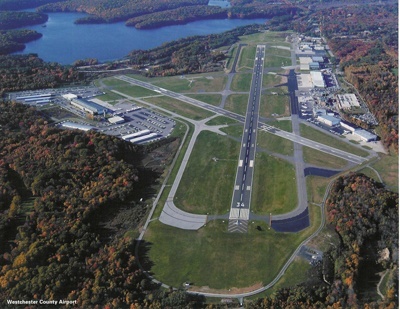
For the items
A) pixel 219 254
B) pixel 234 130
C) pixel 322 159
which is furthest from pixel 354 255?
pixel 234 130

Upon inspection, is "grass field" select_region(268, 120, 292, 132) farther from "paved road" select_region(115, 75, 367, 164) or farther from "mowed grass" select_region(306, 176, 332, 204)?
"mowed grass" select_region(306, 176, 332, 204)

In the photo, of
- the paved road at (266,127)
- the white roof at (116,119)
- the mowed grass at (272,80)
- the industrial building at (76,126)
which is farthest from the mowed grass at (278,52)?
the industrial building at (76,126)

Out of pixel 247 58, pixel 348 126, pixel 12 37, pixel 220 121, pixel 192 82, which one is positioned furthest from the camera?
pixel 12 37

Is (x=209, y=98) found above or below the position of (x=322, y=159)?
above

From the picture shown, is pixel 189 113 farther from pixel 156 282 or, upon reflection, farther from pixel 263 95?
pixel 156 282

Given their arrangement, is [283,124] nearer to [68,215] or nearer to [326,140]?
[326,140]

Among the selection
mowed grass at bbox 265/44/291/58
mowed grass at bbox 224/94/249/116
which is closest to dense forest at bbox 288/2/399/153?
mowed grass at bbox 265/44/291/58
